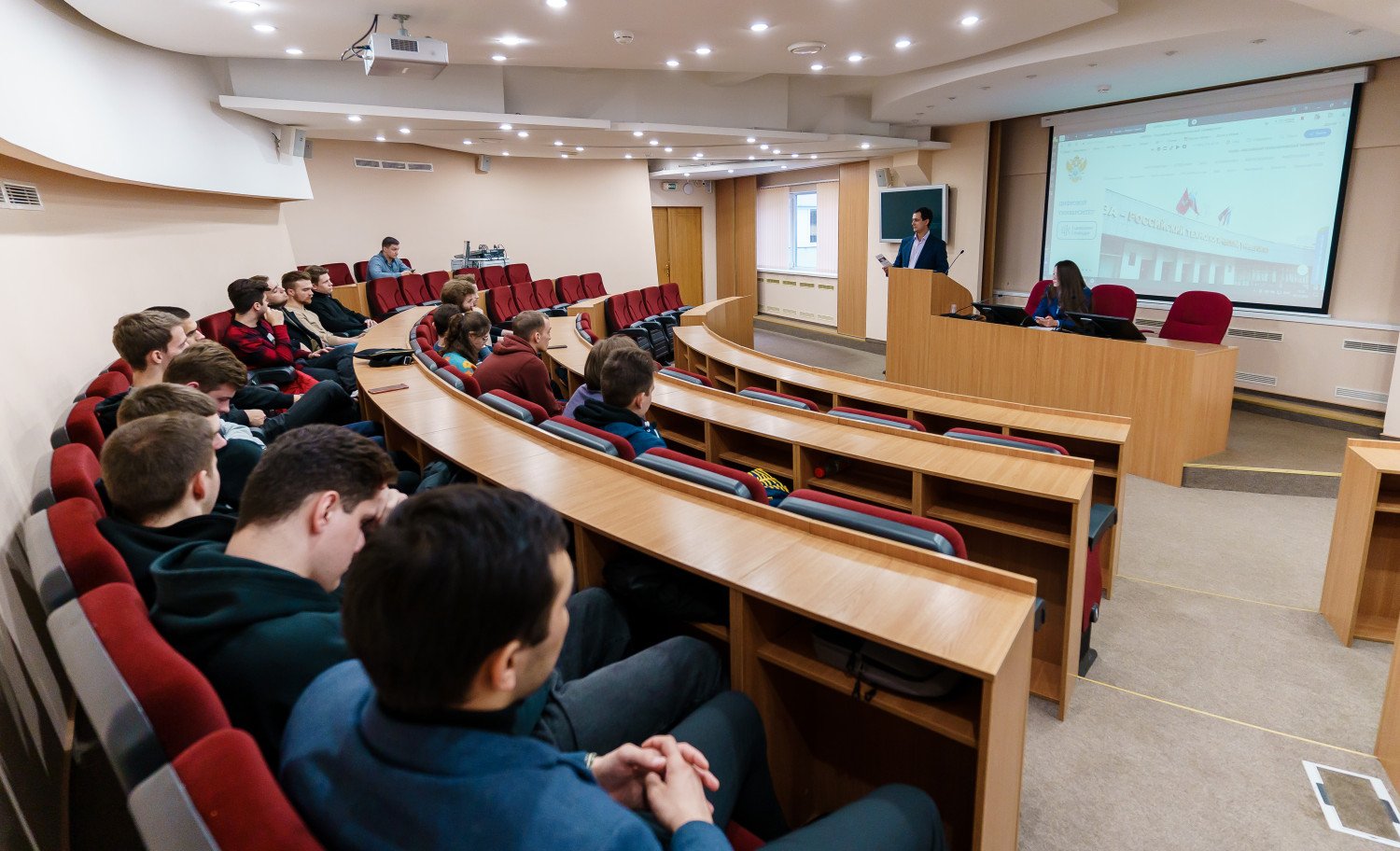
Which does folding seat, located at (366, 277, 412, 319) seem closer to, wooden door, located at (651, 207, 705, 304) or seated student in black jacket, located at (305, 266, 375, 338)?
seated student in black jacket, located at (305, 266, 375, 338)

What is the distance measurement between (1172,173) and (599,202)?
8.50m

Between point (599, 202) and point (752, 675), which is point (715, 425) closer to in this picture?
point (752, 675)

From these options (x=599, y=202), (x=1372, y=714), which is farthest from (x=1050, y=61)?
(x=599, y=202)

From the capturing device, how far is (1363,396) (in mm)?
6320

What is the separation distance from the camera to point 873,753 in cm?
187

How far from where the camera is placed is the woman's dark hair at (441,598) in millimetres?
857

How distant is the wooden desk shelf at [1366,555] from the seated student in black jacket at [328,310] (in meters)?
7.17

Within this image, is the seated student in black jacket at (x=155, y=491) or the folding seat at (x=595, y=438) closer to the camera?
the seated student in black jacket at (x=155, y=491)

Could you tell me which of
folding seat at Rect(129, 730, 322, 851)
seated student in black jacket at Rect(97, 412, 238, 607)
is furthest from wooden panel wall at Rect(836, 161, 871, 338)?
folding seat at Rect(129, 730, 322, 851)

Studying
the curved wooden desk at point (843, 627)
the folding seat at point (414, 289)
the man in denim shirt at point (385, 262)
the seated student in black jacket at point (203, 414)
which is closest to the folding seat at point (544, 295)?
the folding seat at point (414, 289)

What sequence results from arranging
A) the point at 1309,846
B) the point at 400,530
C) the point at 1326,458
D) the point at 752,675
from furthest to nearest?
1. the point at 1326,458
2. the point at 1309,846
3. the point at 752,675
4. the point at 400,530

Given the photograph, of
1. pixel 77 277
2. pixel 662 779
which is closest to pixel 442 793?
pixel 662 779

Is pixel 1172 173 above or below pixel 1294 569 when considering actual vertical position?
above

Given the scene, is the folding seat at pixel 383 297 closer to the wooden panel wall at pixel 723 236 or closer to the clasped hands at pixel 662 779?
the wooden panel wall at pixel 723 236
